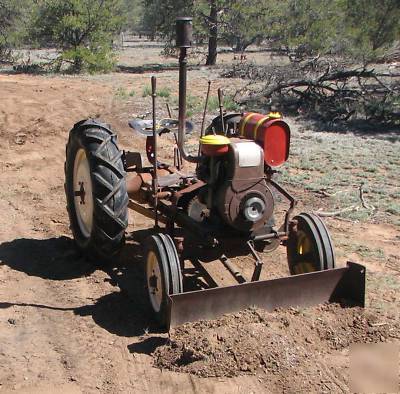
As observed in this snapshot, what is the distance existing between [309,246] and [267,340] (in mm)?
1183

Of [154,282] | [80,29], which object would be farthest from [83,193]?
[80,29]

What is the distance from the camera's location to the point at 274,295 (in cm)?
456

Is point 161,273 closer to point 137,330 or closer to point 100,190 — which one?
point 137,330

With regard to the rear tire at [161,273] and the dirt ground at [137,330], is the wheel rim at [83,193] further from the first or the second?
the rear tire at [161,273]

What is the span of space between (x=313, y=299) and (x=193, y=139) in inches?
271

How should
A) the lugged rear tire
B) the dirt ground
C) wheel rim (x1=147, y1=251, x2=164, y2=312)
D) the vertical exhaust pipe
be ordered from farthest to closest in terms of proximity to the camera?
the lugged rear tire
the vertical exhaust pipe
wheel rim (x1=147, y1=251, x2=164, y2=312)
the dirt ground

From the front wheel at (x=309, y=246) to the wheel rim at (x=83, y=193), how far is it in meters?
1.92

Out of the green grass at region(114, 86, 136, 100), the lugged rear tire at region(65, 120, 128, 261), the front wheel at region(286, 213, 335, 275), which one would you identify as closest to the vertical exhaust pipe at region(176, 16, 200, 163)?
the lugged rear tire at region(65, 120, 128, 261)

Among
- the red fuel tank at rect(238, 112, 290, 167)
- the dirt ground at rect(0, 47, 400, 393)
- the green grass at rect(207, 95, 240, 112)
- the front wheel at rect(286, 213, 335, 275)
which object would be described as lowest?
the dirt ground at rect(0, 47, 400, 393)

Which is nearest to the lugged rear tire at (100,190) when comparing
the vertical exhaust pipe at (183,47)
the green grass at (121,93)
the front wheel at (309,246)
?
the vertical exhaust pipe at (183,47)

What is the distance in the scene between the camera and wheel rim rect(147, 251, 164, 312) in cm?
459

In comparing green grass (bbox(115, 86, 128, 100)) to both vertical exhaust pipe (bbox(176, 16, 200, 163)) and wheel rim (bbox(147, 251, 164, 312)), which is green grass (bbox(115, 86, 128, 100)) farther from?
wheel rim (bbox(147, 251, 164, 312))

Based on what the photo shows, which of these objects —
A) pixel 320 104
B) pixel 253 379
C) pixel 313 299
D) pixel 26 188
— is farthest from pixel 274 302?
pixel 320 104

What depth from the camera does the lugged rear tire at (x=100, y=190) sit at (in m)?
5.11
